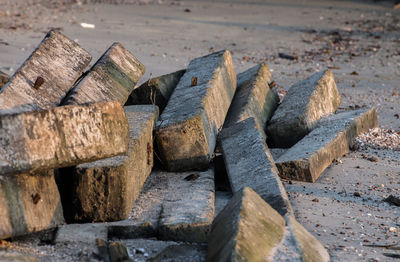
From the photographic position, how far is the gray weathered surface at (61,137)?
9.68ft

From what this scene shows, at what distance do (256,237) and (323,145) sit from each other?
7.10 feet

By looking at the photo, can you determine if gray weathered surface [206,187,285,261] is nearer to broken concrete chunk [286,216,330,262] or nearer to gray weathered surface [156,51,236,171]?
broken concrete chunk [286,216,330,262]

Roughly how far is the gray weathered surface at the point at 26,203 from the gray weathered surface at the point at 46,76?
1.67 feet

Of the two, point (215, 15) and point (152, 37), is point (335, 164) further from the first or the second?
point (215, 15)

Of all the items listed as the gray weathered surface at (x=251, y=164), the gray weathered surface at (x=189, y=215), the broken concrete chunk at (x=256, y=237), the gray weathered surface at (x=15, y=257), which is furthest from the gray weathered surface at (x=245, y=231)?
the gray weathered surface at (x=15, y=257)

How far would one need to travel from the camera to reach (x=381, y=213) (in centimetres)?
414

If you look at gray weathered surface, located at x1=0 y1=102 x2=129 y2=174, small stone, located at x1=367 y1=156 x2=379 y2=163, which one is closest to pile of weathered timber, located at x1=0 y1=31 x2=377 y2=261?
gray weathered surface, located at x1=0 y1=102 x2=129 y2=174

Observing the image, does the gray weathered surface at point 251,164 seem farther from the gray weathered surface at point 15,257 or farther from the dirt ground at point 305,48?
the gray weathered surface at point 15,257

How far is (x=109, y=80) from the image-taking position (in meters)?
4.50

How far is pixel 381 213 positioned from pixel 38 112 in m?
2.57

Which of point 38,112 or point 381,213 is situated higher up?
point 38,112

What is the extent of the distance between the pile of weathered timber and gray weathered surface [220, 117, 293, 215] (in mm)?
10

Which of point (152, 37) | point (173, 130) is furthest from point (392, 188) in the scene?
point (152, 37)

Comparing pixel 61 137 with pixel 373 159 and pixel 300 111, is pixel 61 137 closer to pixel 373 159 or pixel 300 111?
pixel 300 111
